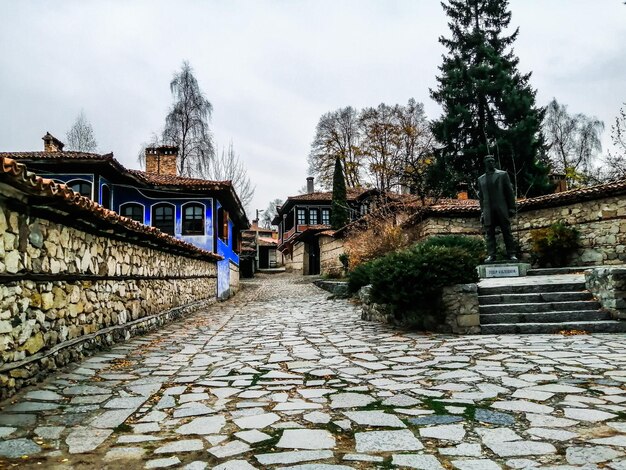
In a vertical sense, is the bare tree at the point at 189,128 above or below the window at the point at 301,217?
above

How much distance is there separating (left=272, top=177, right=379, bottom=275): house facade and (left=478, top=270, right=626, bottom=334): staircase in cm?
2019

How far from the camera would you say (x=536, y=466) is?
2186mm

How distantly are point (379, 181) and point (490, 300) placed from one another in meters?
26.2

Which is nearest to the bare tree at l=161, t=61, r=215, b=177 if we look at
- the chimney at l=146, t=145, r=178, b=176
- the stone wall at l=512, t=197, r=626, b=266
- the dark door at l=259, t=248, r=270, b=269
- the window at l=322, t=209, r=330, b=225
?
the chimney at l=146, t=145, r=178, b=176

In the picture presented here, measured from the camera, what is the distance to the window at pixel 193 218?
17.1 m

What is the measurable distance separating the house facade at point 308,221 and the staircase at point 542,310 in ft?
66.2

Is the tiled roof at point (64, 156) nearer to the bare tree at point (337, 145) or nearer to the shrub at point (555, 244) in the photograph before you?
the shrub at point (555, 244)

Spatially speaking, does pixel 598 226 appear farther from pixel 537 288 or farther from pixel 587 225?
pixel 537 288

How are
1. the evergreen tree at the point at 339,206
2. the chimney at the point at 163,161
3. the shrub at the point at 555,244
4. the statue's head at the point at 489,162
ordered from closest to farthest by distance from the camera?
1. the statue's head at the point at 489,162
2. the shrub at the point at 555,244
3. the chimney at the point at 163,161
4. the evergreen tree at the point at 339,206

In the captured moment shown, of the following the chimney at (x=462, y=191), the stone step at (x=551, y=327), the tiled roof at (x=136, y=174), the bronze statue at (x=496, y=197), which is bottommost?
the stone step at (x=551, y=327)

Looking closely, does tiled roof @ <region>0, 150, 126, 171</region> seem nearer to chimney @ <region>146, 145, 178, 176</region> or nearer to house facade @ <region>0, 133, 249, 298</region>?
house facade @ <region>0, 133, 249, 298</region>

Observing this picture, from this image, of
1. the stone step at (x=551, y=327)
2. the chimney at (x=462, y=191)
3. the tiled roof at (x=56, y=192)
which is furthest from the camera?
the chimney at (x=462, y=191)

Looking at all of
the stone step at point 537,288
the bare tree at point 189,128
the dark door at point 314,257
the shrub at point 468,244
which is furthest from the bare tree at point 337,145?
the stone step at point 537,288

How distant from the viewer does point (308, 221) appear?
1479 inches
